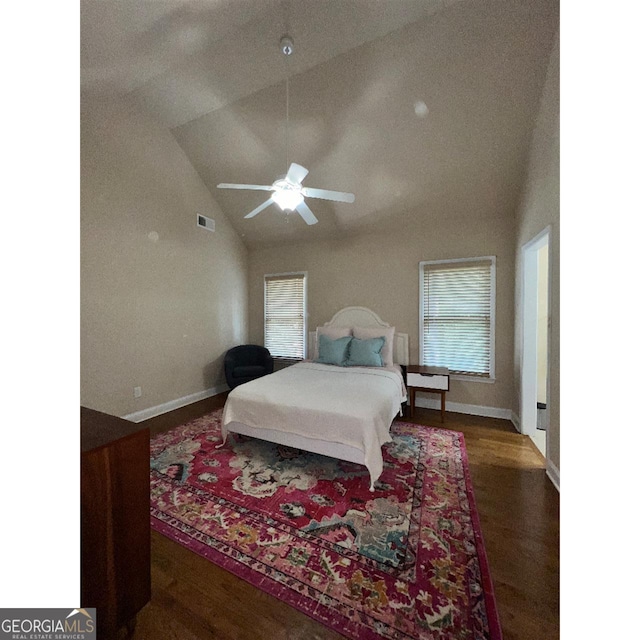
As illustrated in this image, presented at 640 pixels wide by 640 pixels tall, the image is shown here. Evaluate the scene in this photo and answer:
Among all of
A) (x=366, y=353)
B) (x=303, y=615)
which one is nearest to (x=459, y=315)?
(x=366, y=353)

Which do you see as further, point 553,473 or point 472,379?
point 472,379

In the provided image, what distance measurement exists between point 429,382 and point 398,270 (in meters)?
1.61

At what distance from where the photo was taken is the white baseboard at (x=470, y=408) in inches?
133

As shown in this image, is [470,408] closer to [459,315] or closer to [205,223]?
[459,315]

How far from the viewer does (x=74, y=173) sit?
0.42 meters

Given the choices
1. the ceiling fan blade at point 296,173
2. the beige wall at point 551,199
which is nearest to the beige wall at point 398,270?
the beige wall at point 551,199

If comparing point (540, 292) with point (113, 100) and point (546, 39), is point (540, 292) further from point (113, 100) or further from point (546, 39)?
point (113, 100)

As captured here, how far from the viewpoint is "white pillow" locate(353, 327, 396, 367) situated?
3626mm

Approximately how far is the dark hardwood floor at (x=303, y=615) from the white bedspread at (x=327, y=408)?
803 mm

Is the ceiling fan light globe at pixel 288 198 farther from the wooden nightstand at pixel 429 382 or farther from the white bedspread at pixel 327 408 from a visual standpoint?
the wooden nightstand at pixel 429 382

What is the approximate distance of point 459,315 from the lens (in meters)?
3.68

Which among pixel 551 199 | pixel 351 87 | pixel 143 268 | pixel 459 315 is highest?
pixel 351 87
